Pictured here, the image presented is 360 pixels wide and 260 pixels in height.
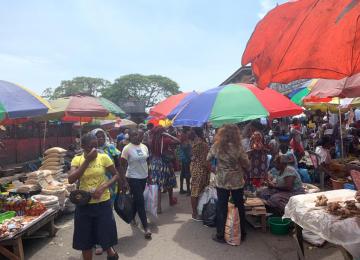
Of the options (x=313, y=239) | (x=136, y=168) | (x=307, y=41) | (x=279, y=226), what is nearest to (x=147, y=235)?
(x=136, y=168)

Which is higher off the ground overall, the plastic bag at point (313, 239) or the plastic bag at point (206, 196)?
the plastic bag at point (206, 196)

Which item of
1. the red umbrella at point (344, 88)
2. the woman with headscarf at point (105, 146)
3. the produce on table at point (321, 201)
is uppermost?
the red umbrella at point (344, 88)

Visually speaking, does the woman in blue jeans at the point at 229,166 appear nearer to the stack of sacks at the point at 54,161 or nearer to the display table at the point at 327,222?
the display table at the point at 327,222

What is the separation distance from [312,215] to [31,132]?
16.8 meters

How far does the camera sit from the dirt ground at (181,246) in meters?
4.89

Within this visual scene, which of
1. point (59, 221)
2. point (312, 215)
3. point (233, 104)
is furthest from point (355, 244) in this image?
point (59, 221)

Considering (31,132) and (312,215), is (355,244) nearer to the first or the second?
(312,215)

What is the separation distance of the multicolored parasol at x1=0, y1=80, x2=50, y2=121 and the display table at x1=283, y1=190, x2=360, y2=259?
3.74m

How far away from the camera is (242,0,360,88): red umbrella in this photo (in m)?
2.59

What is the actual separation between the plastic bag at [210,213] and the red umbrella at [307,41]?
3.63 m

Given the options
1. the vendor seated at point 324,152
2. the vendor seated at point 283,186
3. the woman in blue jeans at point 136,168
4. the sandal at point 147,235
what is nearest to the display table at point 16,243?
the woman in blue jeans at point 136,168

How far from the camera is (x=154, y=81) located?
62.1 metres

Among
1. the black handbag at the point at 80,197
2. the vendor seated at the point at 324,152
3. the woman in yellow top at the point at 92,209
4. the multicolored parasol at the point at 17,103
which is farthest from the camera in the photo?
the vendor seated at the point at 324,152

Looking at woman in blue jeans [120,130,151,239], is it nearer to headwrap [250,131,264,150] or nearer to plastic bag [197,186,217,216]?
plastic bag [197,186,217,216]
